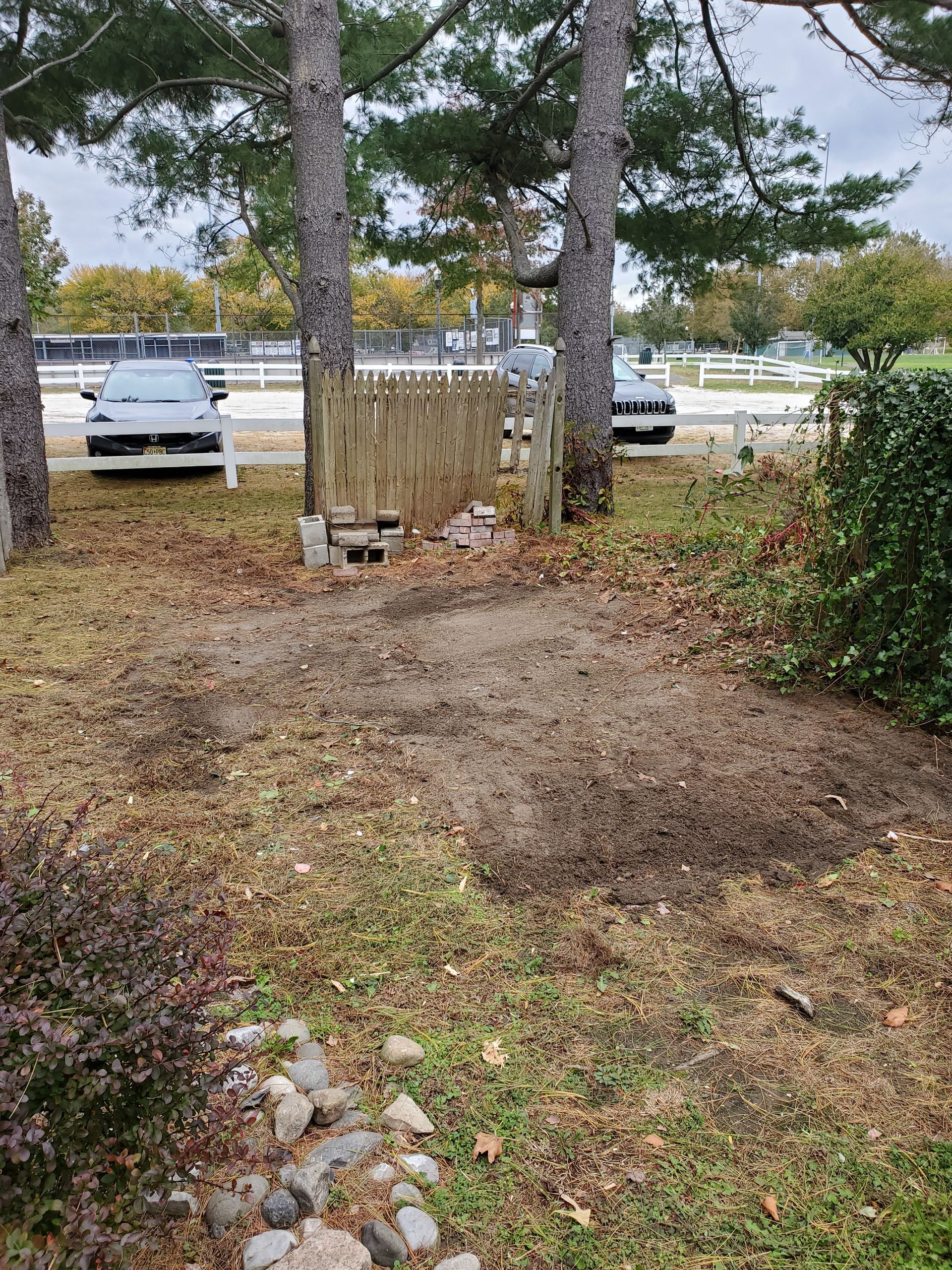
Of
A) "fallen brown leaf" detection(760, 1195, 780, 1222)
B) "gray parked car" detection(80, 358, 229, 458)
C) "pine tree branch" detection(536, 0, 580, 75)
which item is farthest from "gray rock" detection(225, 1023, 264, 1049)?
"pine tree branch" detection(536, 0, 580, 75)

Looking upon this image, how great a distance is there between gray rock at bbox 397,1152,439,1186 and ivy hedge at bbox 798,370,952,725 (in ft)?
11.0

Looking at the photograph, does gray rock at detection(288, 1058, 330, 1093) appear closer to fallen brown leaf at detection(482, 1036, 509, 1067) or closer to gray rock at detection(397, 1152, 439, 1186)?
gray rock at detection(397, 1152, 439, 1186)

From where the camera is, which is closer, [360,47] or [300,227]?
[300,227]

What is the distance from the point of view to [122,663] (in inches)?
229

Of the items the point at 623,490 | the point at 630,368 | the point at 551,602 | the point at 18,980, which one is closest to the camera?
the point at 18,980

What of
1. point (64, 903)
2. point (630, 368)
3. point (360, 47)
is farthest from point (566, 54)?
point (64, 903)

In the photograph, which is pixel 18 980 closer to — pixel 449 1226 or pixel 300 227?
pixel 449 1226

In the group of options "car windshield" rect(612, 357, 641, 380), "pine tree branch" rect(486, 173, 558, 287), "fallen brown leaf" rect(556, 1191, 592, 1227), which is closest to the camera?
"fallen brown leaf" rect(556, 1191, 592, 1227)

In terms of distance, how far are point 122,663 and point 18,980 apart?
174 inches

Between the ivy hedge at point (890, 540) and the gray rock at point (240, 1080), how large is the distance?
11.8 feet

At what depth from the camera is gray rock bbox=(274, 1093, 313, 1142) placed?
229 cm

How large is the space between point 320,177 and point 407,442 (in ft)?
9.73

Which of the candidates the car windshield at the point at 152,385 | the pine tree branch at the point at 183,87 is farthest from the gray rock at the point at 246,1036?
the car windshield at the point at 152,385

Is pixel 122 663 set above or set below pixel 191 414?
below
